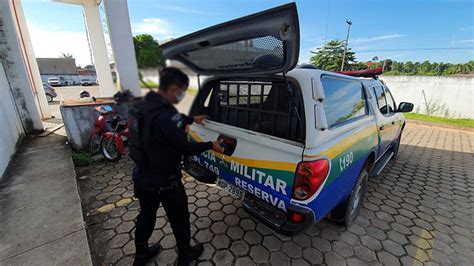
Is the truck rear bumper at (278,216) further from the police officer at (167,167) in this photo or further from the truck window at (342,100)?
the truck window at (342,100)

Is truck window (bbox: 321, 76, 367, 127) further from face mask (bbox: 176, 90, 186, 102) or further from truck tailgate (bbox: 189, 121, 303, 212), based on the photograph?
face mask (bbox: 176, 90, 186, 102)

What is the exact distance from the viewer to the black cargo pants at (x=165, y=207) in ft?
5.02

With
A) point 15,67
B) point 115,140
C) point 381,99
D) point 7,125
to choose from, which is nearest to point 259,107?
point 381,99

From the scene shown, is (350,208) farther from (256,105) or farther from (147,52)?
(147,52)

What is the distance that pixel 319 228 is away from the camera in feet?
7.84

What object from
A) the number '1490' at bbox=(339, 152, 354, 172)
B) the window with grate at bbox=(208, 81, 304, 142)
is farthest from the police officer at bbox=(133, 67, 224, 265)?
the number '1490' at bbox=(339, 152, 354, 172)

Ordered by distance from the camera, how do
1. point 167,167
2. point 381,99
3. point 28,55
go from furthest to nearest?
point 28,55 < point 381,99 < point 167,167

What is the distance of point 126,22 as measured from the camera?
1.23 m

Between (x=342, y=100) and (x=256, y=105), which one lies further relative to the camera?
(x=256, y=105)

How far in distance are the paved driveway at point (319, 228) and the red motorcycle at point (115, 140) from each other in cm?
31

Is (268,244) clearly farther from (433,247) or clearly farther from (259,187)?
(433,247)

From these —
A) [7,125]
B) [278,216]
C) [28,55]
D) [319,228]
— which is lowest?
[319,228]

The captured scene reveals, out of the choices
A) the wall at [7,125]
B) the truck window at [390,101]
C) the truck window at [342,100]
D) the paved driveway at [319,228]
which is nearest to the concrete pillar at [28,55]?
the wall at [7,125]

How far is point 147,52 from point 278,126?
1416 mm
